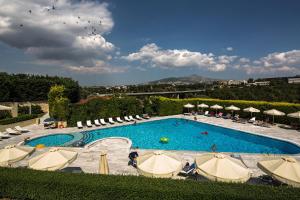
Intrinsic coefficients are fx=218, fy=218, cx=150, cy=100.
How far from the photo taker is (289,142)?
17.7 m

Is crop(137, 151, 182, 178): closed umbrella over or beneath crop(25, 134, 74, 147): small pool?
over

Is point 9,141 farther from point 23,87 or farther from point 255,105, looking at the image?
point 255,105

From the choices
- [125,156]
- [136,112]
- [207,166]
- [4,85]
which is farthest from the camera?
[4,85]

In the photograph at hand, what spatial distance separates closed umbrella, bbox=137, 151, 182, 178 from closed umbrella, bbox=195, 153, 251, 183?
0.99 metres

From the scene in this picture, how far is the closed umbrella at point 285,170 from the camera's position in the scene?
25.7 feet

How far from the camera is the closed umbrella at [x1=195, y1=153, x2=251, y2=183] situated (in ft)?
26.3

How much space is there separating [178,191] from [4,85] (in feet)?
130

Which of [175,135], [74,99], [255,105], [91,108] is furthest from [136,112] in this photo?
[74,99]

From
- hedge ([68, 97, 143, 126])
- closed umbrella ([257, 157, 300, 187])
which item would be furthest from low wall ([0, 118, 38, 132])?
closed umbrella ([257, 157, 300, 187])

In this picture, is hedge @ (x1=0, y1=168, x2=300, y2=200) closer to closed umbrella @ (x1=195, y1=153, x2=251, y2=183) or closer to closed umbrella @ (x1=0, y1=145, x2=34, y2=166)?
closed umbrella @ (x1=195, y1=153, x2=251, y2=183)

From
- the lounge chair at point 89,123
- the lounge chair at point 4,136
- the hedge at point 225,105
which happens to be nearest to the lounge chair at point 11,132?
the lounge chair at point 4,136

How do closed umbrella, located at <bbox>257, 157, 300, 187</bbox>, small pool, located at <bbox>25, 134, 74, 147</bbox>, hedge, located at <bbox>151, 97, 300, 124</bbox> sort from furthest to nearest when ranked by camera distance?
1. hedge, located at <bbox>151, 97, 300, 124</bbox>
2. small pool, located at <bbox>25, 134, 74, 147</bbox>
3. closed umbrella, located at <bbox>257, 157, 300, 187</bbox>

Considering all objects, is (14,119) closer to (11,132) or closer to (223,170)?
(11,132)

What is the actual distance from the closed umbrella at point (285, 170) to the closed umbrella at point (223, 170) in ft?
3.12
